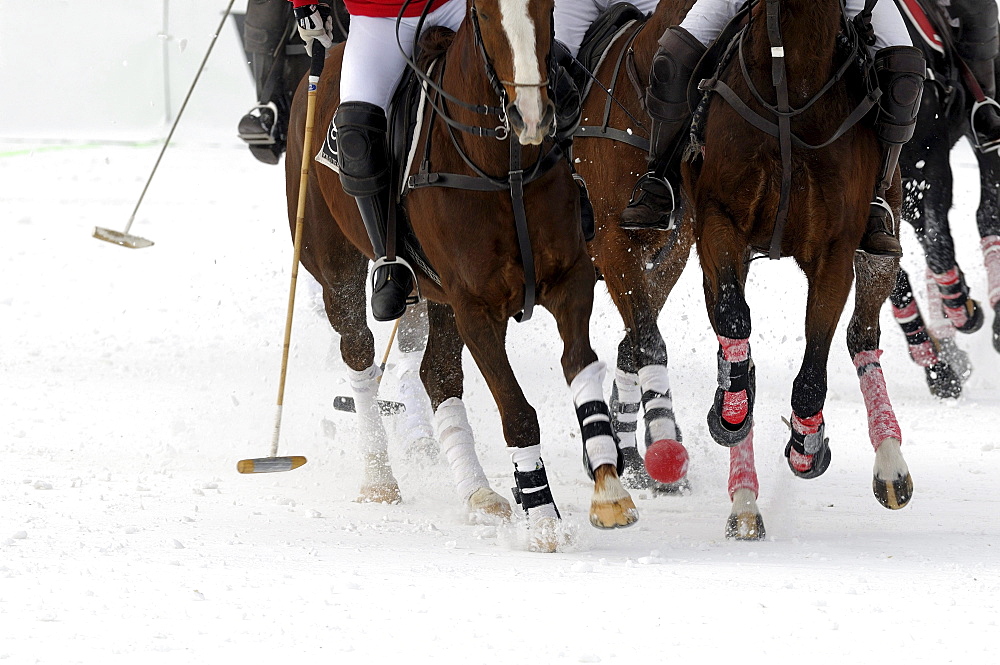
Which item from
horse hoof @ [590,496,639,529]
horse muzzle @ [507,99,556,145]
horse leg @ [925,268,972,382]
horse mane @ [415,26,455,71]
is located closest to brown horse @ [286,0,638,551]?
horse hoof @ [590,496,639,529]

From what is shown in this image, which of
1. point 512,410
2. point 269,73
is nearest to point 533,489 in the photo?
point 512,410

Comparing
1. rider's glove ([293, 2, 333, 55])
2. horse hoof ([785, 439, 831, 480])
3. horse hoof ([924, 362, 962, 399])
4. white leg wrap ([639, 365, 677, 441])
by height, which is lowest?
horse hoof ([785, 439, 831, 480])

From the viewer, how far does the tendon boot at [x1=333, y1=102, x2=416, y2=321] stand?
5418 millimetres

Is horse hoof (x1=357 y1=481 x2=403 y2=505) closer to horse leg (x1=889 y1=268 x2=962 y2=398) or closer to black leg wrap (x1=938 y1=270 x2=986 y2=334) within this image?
horse leg (x1=889 y1=268 x2=962 y2=398)

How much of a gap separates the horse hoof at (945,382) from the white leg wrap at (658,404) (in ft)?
9.63

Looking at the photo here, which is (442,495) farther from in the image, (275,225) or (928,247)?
(275,225)

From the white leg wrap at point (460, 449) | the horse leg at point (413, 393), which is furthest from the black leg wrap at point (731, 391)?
the horse leg at point (413, 393)

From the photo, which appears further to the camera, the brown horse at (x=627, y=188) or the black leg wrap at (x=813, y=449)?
the brown horse at (x=627, y=188)

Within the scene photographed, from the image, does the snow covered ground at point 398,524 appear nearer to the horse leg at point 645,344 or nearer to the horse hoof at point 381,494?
the horse hoof at point 381,494

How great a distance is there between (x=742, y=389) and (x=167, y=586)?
2.27 m

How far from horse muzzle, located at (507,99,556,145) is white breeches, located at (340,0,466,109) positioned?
1.28 metres

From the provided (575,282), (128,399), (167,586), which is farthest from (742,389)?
(128,399)

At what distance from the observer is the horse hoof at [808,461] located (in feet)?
17.2

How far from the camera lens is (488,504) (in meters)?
5.64
